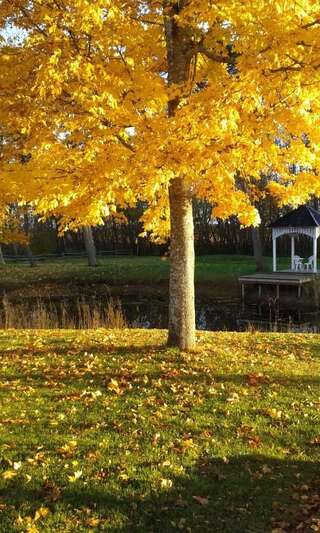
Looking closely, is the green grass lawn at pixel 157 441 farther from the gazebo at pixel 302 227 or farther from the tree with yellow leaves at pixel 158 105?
the gazebo at pixel 302 227

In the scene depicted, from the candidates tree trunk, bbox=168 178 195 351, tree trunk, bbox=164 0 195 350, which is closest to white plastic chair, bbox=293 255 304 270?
tree trunk, bbox=164 0 195 350

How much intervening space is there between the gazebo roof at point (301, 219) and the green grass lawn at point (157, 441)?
15.7 meters

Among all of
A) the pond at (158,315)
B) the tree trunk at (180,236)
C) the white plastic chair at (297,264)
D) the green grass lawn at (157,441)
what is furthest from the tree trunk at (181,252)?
the white plastic chair at (297,264)

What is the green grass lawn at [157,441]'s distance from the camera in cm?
424

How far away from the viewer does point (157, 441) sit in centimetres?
539

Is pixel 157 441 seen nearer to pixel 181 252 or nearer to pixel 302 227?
pixel 181 252

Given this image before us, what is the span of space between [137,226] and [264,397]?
36.7 meters

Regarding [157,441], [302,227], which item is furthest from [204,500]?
[302,227]

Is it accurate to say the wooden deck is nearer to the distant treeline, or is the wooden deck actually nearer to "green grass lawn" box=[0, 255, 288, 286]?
"green grass lawn" box=[0, 255, 288, 286]

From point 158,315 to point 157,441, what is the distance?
14059 millimetres

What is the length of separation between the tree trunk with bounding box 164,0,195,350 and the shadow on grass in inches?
148

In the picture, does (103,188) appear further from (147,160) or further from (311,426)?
(311,426)

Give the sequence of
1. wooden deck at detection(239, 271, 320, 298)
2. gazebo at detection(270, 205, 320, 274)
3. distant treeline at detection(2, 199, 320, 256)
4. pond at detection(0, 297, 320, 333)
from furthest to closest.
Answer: distant treeline at detection(2, 199, 320, 256)
gazebo at detection(270, 205, 320, 274)
wooden deck at detection(239, 271, 320, 298)
pond at detection(0, 297, 320, 333)

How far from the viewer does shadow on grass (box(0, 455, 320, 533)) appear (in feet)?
13.7
